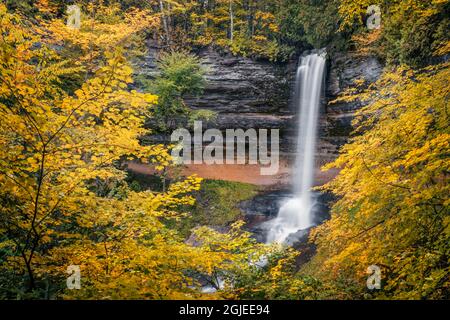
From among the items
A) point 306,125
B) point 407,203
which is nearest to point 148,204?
point 407,203

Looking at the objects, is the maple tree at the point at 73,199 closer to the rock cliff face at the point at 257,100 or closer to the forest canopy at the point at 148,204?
the forest canopy at the point at 148,204

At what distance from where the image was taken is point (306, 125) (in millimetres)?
19281

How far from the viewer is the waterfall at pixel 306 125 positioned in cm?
1708

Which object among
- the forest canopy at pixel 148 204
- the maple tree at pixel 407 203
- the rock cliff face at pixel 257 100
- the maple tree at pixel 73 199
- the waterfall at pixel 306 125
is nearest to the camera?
the maple tree at pixel 73 199

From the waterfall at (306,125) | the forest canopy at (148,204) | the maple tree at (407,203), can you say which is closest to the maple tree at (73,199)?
the forest canopy at (148,204)

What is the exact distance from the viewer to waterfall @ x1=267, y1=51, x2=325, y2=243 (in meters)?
17.1

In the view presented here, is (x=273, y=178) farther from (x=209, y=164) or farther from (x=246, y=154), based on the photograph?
(x=209, y=164)

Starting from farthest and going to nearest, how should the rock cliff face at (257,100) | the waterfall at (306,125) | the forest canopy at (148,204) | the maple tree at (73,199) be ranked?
1. the rock cliff face at (257,100)
2. the waterfall at (306,125)
3. the forest canopy at (148,204)
4. the maple tree at (73,199)

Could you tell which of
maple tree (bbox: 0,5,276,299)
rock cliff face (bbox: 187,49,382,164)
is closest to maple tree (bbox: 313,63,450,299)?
maple tree (bbox: 0,5,276,299)

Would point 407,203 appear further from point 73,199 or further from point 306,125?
point 306,125

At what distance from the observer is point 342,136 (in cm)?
1886

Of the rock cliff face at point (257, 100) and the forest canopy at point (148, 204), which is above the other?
the rock cliff face at point (257, 100)

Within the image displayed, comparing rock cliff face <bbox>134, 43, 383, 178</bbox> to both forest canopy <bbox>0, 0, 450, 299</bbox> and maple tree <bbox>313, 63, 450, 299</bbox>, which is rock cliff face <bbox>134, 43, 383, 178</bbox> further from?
maple tree <bbox>313, 63, 450, 299</bbox>
